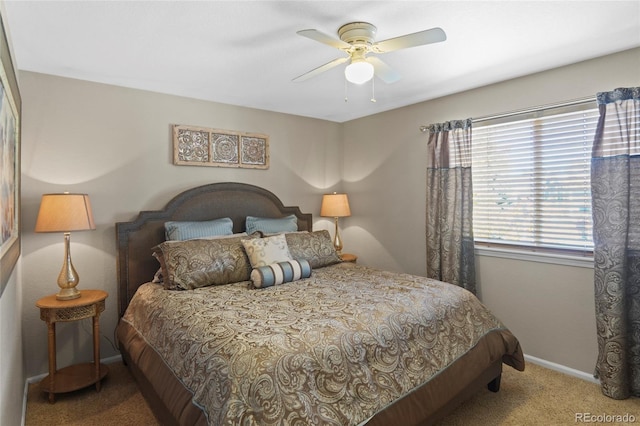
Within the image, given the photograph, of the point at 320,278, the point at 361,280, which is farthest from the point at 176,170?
the point at 361,280

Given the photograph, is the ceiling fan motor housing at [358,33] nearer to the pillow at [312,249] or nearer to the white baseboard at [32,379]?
the pillow at [312,249]

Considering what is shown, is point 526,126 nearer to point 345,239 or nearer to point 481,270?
point 481,270

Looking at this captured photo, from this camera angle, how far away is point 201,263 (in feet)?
8.89

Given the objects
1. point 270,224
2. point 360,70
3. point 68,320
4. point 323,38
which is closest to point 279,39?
point 323,38

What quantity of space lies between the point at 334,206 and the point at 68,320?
108 inches

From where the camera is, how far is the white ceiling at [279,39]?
76.2 inches

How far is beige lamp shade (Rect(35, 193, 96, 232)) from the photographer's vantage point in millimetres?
2438

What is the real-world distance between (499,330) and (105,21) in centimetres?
321

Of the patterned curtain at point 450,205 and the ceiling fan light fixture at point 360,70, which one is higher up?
the ceiling fan light fixture at point 360,70

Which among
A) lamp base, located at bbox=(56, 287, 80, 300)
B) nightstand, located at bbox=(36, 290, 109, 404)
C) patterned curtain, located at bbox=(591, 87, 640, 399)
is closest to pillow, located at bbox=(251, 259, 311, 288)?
nightstand, located at bbox=(36, 290, 109, 404)

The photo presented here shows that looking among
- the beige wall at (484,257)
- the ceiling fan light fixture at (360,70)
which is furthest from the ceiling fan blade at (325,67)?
the beige wall at (484,257)

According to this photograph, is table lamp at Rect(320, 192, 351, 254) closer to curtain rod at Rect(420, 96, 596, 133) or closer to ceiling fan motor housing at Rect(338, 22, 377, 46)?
curtain rod at Rect(420, 96, 596, 133)

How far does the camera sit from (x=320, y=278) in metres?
2.89

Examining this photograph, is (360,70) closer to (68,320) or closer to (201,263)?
(201,263)
